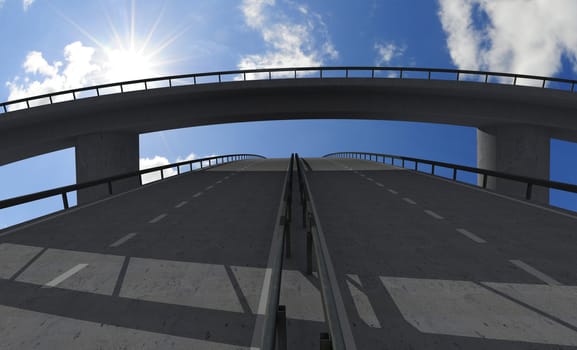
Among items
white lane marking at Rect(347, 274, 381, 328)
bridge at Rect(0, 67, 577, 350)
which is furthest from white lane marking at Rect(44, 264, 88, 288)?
white lane marking at Rect(347, 274, 381, 328)

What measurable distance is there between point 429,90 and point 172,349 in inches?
1094

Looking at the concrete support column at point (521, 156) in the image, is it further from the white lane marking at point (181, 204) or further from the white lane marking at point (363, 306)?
the white lane marking at point (363, 306)

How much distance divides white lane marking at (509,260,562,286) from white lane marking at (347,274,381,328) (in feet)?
9.88

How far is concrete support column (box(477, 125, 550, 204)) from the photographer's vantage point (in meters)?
26.9

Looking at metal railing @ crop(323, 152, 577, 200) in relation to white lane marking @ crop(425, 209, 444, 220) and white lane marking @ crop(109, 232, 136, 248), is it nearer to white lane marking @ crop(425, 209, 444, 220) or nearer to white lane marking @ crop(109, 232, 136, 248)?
white lane marking @ crop(425, 209, 444, 220)

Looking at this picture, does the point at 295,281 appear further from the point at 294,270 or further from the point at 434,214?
the point at 434,214

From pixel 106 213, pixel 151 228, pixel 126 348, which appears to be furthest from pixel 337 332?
pixel 106 213

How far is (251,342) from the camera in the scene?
12.3ft

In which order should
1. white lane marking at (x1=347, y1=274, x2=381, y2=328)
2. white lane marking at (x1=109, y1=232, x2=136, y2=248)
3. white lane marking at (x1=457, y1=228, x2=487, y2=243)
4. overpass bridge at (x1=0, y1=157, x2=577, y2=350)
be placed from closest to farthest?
overpass bridge at (x1=0, y1=157, x2=577, y2=350) → white lane marking at (x1=347, y1=274, x2=381, y2=328) → white lane marking at (x1=457, y1=228, x2=487, y2=243) → white lane marking at (x1=109, y1=232, x2=136, y2=248)

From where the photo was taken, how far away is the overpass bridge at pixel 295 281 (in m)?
3.84

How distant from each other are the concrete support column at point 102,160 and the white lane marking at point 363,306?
84.1 feet

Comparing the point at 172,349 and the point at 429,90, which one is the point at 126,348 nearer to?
the point at 172,349

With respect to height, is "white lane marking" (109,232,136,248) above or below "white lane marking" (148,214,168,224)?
below

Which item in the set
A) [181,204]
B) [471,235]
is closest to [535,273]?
[471,235]
